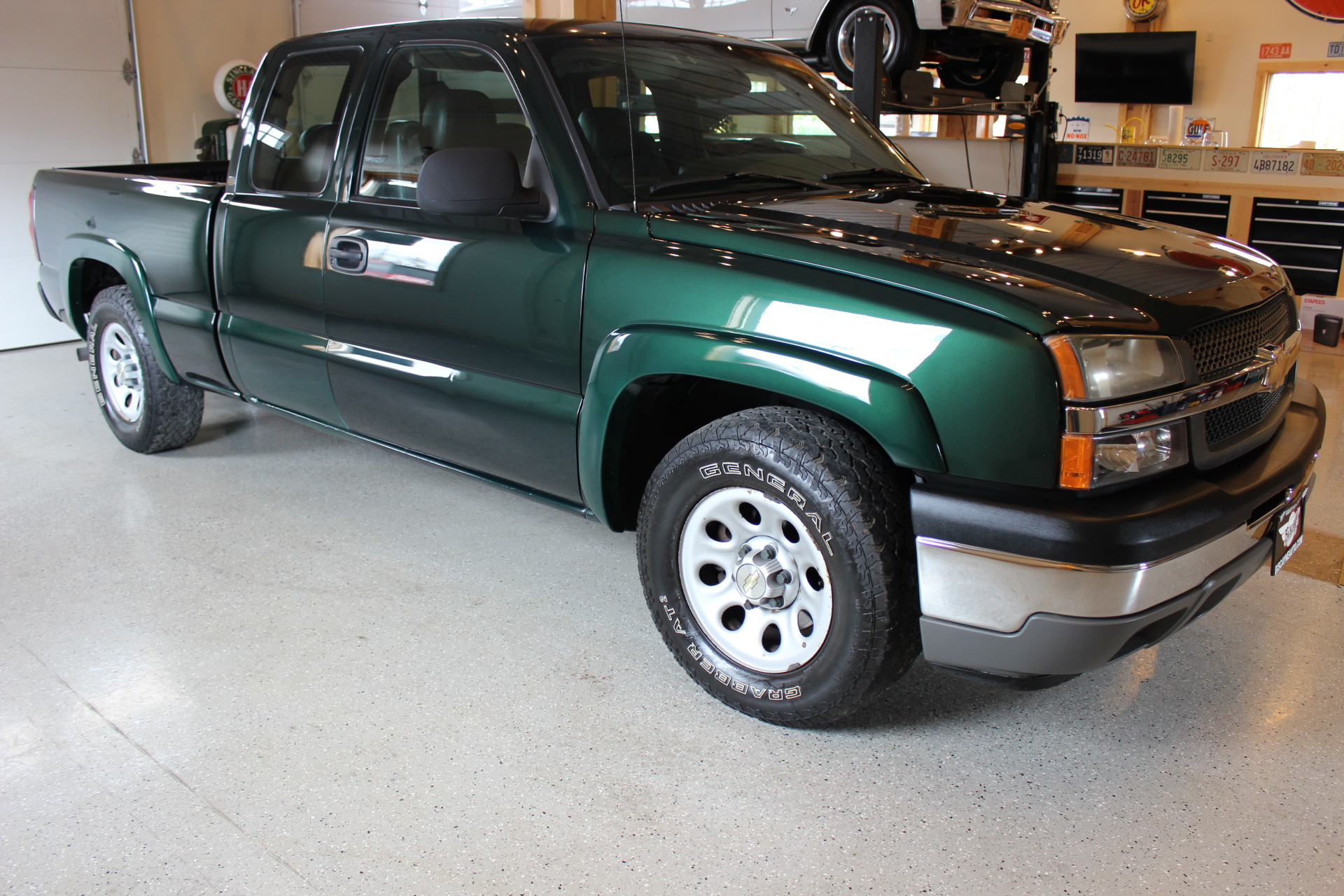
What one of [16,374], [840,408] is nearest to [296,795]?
[840,408]

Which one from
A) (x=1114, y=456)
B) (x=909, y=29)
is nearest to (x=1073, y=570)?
(x=1114, y=456)

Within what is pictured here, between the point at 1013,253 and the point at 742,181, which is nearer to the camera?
the point at 1013,253

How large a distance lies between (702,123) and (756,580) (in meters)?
1.27

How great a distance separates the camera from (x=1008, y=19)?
248 inches

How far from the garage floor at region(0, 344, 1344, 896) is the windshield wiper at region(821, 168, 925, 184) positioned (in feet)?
4.36

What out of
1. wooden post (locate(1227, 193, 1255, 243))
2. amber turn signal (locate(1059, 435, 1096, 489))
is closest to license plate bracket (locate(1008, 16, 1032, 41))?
wooden post (locate(1227, 193, 1255, 243))

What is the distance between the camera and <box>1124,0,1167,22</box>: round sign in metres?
14.5

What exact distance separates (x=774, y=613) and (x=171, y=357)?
2.72m

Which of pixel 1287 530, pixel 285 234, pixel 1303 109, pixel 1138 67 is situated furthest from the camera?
pixel 1138 67

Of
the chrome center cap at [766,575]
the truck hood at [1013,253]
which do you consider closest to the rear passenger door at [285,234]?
the truck hood at [1013,253]

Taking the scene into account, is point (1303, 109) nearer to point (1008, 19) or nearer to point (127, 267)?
point (1008, 19)

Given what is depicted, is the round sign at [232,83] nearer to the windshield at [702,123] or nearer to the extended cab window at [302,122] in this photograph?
the extended cab window at [302,122]

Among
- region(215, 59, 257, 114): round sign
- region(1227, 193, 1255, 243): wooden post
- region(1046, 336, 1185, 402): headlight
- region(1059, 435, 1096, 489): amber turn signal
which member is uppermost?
region(215, 59, 257, 114): round sign

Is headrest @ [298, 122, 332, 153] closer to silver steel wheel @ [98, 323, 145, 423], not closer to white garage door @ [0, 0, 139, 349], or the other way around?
silver steel wheel @ [98, 323, 145, 423]
